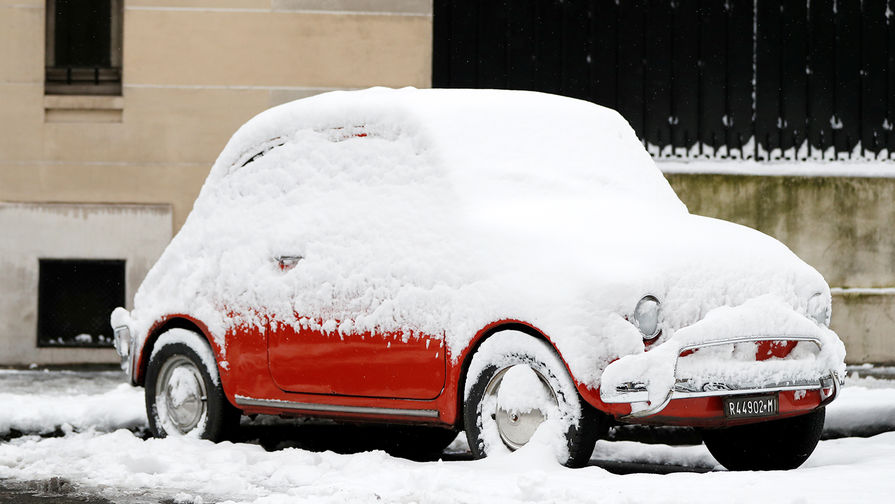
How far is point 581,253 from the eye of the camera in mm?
6617

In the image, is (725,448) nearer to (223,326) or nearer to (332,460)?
(332,460)

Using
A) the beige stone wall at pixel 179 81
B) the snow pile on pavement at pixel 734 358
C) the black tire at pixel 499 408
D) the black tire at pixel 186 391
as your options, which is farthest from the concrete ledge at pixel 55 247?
the snow pile on pavement at pixel 734 358

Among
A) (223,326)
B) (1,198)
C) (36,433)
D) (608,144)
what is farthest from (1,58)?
(608,144)

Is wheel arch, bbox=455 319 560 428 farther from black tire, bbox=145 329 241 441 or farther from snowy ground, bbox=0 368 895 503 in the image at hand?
black tire, bbox=145 329 241 441

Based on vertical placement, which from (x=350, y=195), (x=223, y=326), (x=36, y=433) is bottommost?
(x=36, y=433)

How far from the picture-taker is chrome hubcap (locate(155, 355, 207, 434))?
8.38 m

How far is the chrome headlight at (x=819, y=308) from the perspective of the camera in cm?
705

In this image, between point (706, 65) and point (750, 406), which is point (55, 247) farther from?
point (750, 406)

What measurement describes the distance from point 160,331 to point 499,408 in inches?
110

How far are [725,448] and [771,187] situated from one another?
22.4 feet

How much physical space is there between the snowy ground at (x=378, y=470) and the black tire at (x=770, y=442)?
14 cm

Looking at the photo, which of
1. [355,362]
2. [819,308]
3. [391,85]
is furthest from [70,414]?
[391,85]

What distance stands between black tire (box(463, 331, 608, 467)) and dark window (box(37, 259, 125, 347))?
7.84 metres

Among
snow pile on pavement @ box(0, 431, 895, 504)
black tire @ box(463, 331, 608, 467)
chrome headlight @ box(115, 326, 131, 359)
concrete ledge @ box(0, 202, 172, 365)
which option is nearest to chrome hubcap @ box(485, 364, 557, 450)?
black tire @ box(463, 331, 608, 467)
